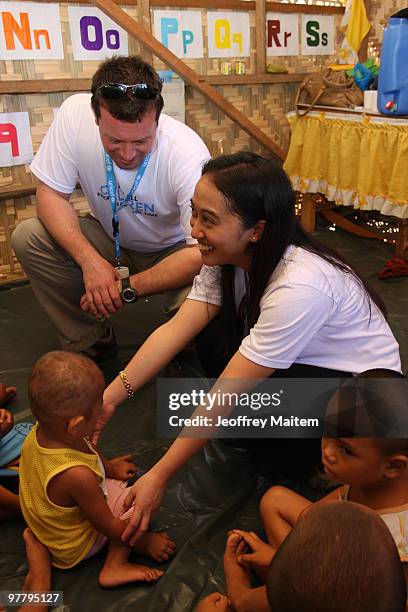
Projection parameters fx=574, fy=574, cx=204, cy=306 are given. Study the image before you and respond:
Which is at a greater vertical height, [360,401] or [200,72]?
[200,72]

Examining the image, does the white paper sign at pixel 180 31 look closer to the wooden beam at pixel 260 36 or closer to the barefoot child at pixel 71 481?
the wooden beam at pixel 260 36

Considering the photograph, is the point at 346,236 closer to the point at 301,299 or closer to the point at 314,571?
the point at 301,299

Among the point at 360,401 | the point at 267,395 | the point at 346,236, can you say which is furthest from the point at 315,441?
the point at 346,236

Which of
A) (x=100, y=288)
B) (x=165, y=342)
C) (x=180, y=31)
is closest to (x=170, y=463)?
(x=165, y=342)

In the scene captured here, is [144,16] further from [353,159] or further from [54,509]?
[54,509]

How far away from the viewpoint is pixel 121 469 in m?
1.52

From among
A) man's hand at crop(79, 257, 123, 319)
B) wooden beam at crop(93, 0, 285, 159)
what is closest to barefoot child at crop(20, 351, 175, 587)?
man's hand at crop(79, 257, 123, 319)

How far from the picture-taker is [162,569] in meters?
1.31

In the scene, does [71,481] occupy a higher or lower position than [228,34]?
lower

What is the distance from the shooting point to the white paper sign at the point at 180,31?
3.22 meters

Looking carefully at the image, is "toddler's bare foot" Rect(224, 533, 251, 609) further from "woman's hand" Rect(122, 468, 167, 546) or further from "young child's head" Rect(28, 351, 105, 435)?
"young child's head" Rect(28, 351, 105, 435)

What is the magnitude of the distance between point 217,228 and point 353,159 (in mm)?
2116

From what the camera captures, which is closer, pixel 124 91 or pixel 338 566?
pixel 338 566

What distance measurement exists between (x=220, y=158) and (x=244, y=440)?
0.82 metres
